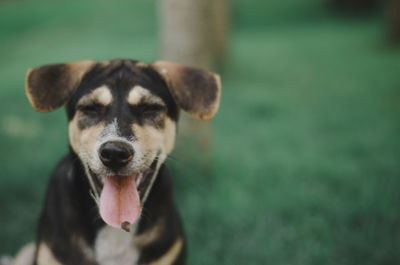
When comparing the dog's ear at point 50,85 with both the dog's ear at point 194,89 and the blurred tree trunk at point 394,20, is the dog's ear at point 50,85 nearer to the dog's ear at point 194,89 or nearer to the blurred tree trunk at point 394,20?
the dog's ear at point 194,89

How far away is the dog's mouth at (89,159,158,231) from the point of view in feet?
8.73

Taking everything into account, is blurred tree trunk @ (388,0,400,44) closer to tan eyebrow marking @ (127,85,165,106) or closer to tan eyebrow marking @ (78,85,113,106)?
tan eyebrow marking @ (127,85,165,106)

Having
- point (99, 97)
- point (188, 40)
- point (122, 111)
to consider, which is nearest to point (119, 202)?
point (122, 111)

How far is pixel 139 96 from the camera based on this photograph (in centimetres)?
289

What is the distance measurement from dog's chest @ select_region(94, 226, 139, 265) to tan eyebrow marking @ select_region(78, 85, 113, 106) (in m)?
0.96

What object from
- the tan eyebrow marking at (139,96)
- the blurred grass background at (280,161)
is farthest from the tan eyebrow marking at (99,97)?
the blurred grass background at (280,161)

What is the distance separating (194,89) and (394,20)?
12716 mm

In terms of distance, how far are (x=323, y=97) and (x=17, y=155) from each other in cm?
665

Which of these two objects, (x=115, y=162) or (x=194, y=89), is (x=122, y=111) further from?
(x=194, y=89)

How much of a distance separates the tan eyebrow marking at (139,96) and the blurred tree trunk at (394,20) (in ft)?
42.2

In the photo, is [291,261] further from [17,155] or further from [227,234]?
[17,155]

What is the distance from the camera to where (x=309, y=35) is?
16.7m

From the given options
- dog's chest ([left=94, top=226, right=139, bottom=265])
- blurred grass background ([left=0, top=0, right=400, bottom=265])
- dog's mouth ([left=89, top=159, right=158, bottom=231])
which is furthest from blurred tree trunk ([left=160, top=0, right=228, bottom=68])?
dog's chest ([left=94, top=226, right=139, bottom=265])

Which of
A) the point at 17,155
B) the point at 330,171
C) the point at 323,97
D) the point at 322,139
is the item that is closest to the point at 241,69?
the point at 323,97
